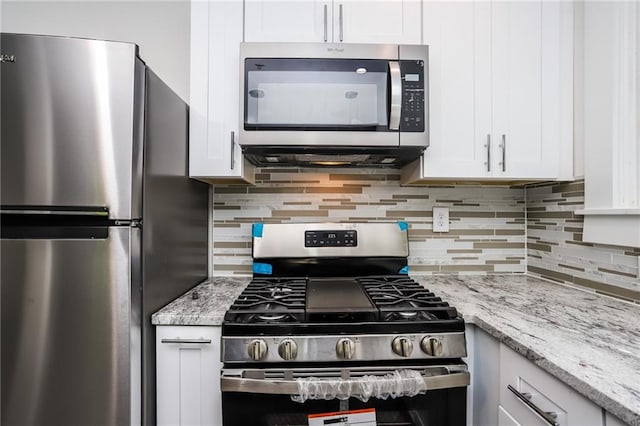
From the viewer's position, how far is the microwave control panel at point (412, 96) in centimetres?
133

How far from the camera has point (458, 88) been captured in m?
1.45

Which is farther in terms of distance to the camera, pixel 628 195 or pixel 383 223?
pixel 383 223

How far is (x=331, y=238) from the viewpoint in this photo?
1.64m

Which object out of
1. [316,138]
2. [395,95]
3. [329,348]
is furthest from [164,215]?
[395,95]

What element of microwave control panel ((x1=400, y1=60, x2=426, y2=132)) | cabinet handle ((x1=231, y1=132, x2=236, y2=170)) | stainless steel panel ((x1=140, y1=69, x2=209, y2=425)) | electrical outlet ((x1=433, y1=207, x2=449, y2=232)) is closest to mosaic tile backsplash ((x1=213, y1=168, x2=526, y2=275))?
electrical outlet ((x1=433, y1=207, x2=449, y2=232))

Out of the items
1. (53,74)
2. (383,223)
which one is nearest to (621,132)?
(383,223)

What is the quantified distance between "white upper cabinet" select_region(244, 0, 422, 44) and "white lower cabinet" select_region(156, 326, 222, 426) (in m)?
1.17

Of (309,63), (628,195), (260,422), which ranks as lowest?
(260,422)

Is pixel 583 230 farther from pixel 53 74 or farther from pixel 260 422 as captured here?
pixel 53 74

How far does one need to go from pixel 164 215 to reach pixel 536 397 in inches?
48.9

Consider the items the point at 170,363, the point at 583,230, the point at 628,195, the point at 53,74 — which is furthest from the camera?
the point at 583,230

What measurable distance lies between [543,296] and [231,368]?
1200 millimetres

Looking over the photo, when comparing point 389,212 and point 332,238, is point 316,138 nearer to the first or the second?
point 332,238

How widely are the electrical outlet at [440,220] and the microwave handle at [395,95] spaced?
64cm
